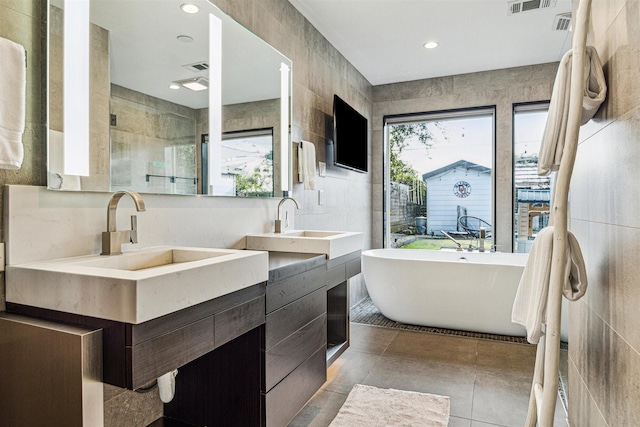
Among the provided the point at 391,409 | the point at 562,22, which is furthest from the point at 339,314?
the point at 562,22

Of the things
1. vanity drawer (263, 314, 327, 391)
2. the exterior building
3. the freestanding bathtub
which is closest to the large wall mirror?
vanity drawer (263, 314, 327, 391)

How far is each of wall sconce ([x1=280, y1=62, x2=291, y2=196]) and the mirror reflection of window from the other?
129mm

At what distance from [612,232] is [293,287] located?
127 cm

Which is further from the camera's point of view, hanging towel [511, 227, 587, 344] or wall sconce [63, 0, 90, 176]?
wall sconce [63, 0, 90, 176]

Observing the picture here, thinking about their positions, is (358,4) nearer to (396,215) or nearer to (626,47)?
(626,47)

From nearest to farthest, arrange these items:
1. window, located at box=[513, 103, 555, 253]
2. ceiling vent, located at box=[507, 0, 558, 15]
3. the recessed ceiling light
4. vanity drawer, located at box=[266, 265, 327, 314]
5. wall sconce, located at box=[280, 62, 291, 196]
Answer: vanity drawer, located at box=[266, 265, 327, 314], the recessed ceiling light, wall sconce, located at box=[280, 62, 291, 196], ceiling vent, located at box=[507, 0, 558, 15], window, located at box=[513, 103, 555, 253]

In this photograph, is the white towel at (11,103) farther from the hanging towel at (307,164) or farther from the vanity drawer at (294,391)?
the hanging towel at (307,164)

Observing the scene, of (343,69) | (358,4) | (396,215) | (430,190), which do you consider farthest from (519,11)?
(396,215)

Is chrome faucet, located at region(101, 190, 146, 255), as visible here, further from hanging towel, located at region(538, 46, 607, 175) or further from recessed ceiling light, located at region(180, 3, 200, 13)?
hanging towel, located at region(538, 46, 607, 175)

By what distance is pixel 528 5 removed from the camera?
2.98 m

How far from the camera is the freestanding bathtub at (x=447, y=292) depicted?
3270mm

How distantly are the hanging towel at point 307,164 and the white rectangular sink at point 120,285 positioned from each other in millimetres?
1559

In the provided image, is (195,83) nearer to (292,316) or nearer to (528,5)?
(292,316)

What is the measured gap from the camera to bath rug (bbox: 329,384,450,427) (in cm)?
208
